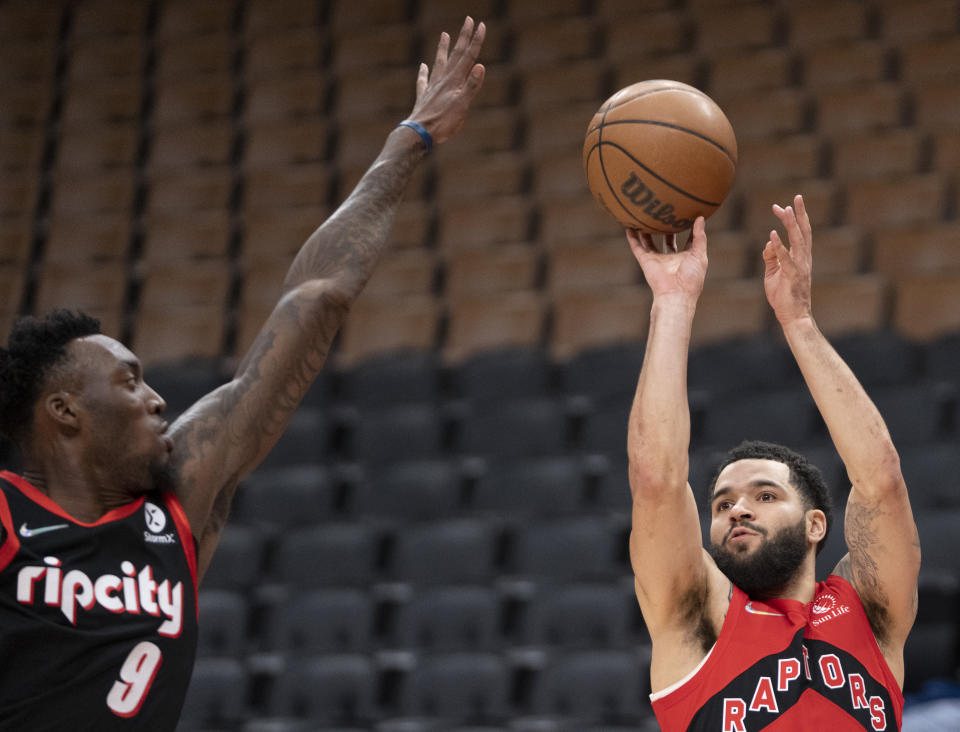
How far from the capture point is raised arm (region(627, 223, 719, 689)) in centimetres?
162

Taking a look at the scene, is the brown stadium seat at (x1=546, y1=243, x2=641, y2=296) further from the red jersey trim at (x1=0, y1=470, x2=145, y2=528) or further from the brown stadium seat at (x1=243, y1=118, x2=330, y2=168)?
the red jersey trim at (x1=0, y1=470, x2=145, y2=528)

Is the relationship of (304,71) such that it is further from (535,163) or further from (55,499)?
(55,499)

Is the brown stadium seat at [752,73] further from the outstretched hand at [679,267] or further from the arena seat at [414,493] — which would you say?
the outstretched hand at [679,267]

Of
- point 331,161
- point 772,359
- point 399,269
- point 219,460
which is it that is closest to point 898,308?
point 772,359

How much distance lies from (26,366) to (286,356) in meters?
0.35

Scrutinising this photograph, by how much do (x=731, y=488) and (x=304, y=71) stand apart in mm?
5444

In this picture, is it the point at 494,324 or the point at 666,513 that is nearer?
the point at 666,513

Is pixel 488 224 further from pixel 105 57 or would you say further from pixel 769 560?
pixel 769 560

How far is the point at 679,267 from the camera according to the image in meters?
1.80

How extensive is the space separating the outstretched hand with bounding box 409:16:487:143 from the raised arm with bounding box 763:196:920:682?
1.86 ft

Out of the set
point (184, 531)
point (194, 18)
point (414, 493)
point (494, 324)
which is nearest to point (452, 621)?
point (414, 493)

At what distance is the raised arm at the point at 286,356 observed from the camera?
1537 mm

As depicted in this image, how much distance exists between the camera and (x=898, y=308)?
4.56 meters

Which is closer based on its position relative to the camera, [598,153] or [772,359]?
[598,153]
